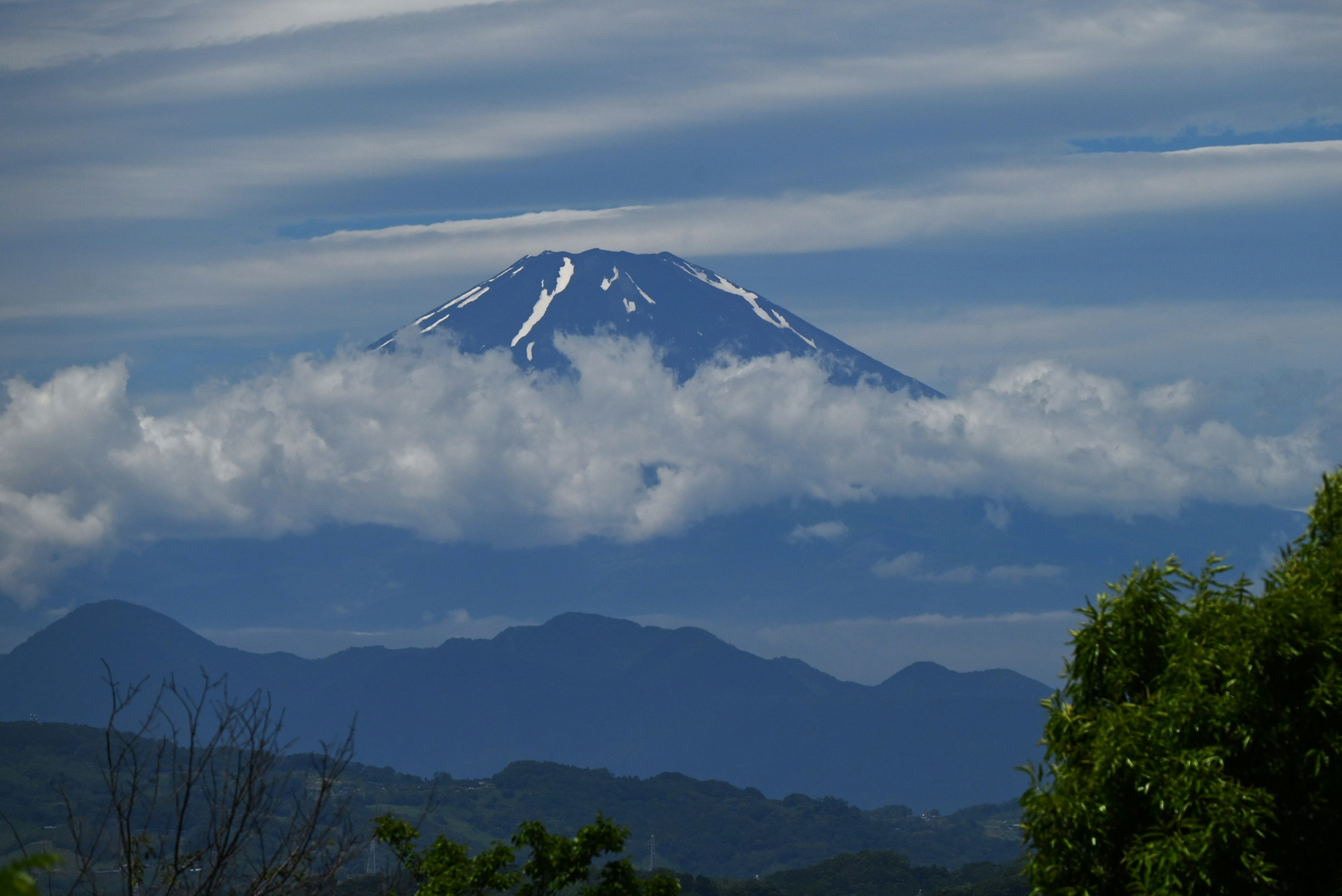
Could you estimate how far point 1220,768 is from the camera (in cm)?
1236

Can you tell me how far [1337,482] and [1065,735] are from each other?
4.14 meters

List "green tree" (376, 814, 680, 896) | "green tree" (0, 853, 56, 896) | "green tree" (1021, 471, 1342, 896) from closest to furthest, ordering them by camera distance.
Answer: "green tree" (0, 853, 56, 896) < "green tree" (1021, 471, 1342, 896) < "green tree" (376, 814, 680, 896)

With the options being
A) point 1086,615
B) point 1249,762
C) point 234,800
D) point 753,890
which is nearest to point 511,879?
point 234,800

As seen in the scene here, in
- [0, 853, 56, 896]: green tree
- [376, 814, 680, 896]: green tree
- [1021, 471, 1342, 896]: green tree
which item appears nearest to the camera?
[0, 853, 56, 896]: green tree

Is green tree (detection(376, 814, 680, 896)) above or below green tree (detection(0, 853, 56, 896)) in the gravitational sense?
below

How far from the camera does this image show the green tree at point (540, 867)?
63.8ft

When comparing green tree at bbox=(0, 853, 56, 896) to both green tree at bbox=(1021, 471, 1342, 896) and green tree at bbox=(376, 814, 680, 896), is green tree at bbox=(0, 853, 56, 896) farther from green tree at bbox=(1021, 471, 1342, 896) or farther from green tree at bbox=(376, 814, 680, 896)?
green tree at bbox=(376, 814, 680, 896)

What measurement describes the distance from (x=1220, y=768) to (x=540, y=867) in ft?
34.7

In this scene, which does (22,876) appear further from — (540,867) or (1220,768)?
(540,867)

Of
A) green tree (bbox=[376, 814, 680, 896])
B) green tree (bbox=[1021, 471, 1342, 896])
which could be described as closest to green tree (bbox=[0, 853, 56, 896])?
green tree (bbox=[1021, 471, 1342, 896])

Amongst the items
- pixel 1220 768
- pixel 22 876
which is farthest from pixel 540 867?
pixel 22 876

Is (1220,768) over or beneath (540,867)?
over

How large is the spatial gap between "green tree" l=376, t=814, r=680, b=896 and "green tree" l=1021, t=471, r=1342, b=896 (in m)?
7.49

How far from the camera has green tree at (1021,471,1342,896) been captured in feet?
40.0
